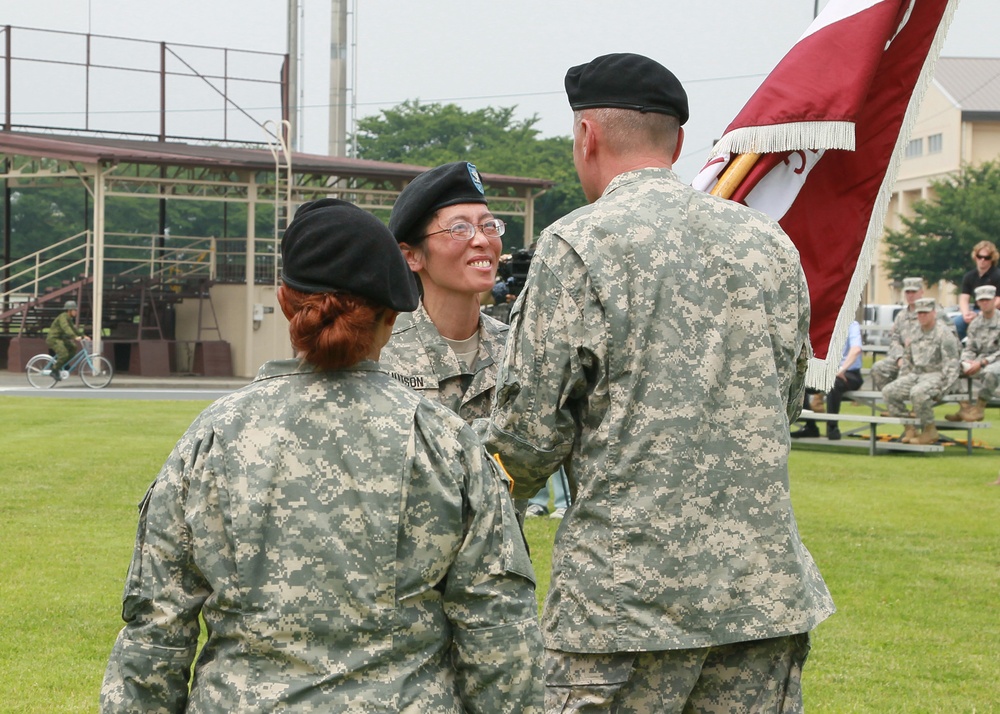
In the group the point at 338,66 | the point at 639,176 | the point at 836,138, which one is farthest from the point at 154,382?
the point at 639,176

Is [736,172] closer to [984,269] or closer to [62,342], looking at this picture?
[984,269]

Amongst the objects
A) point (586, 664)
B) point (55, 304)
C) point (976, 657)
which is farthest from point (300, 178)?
point (586, 664)

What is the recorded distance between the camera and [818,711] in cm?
534

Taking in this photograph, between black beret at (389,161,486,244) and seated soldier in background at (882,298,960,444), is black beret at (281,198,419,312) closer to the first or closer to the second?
black beret at (389,161,486,244)

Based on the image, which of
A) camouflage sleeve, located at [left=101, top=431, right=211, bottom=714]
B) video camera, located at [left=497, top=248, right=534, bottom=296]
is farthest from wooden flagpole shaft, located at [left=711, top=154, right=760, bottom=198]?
camouflage sleeve, located at [left=101, top=431, right=211, bottom=714]

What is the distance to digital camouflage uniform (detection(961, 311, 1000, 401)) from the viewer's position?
50.7 feet

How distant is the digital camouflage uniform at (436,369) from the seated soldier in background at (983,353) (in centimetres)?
1292

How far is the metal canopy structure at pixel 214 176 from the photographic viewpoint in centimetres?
2870

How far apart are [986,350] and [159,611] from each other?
14911mm

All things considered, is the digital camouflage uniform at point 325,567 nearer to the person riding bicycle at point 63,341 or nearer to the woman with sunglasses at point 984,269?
the woman with sunglasses at point 984,269

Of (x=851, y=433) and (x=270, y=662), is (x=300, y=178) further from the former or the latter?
(x=270, y=662)

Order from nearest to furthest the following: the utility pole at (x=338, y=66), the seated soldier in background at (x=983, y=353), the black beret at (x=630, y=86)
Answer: the black beret at (x=630, y=86), the seated soldier in background at (x=983, y=353), the utility pole at (x=338, y=66)

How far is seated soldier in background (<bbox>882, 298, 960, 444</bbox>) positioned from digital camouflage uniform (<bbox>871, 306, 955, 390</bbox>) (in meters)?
→ 0.21

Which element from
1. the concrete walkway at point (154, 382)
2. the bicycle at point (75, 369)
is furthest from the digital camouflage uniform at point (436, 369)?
the concrete walkway at point (154, 382)
